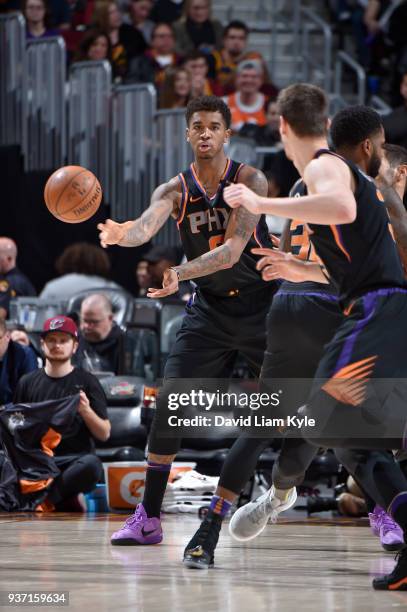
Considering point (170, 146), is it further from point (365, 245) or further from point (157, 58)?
point (365, 245)

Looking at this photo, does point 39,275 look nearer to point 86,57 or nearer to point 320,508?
point 86,57

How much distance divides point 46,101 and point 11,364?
402cm

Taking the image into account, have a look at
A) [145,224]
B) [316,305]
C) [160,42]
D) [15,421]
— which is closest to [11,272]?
[15,421]

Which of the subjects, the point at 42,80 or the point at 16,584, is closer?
the point at 16,584

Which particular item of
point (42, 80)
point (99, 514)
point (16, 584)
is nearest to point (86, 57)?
point (42, 80)

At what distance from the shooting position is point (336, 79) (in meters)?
13.6

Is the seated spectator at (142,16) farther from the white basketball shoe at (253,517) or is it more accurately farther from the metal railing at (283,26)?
the white basketball shoe at (253,517)

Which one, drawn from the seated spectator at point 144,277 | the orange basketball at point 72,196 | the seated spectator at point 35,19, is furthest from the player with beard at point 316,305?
the seated spectator at point 35,19

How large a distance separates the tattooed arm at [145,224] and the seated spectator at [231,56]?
7.64 metres

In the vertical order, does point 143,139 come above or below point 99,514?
above

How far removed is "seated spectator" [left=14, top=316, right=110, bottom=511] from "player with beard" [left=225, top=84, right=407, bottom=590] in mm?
3922

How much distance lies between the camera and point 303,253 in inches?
193

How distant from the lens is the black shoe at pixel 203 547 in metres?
4.67

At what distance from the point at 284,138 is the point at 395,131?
6.95 meters
